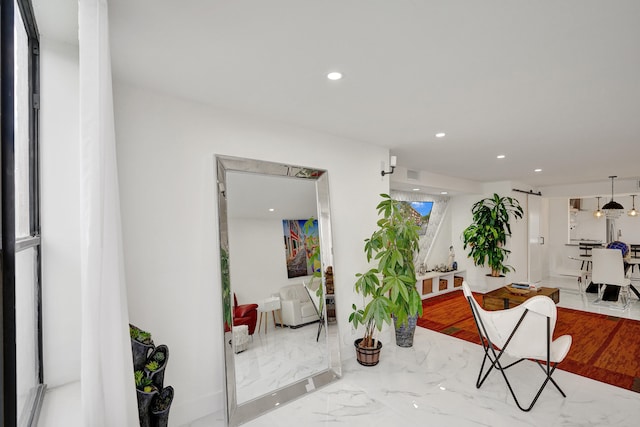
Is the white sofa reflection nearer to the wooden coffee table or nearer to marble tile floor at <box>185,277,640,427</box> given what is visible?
marble tile floor at <box>185,277,640,427</box>

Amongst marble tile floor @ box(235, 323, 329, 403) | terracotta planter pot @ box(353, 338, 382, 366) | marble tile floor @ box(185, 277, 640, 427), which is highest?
marble tile floor @ box(235, 323, 329, 403)

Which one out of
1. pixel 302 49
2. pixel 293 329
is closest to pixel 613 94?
pixel 302 49

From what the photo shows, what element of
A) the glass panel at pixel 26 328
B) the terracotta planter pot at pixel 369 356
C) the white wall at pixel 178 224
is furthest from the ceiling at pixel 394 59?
the terracotta planter pot at pixel 369 356

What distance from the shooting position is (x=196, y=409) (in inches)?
87.2

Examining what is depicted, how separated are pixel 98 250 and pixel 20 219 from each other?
0.55 meters

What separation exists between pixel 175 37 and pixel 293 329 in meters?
2.40

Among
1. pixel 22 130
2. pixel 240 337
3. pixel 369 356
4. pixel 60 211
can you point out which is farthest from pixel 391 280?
pixel 22 130

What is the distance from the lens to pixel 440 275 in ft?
20.4

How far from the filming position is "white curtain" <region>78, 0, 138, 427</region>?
114 cm

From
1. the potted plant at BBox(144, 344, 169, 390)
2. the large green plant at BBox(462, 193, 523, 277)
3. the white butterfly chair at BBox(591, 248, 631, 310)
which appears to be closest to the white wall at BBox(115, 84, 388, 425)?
the potted plant at BBox(144, 344, 169, 390)

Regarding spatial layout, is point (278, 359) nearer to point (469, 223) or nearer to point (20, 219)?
point (20, 219)

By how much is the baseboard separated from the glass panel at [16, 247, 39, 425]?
93 centimetres

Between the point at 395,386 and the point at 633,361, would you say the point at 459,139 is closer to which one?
the point at 395,386

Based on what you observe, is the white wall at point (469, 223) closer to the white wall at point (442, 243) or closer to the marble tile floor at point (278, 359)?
the white wall at point (442, 243)
